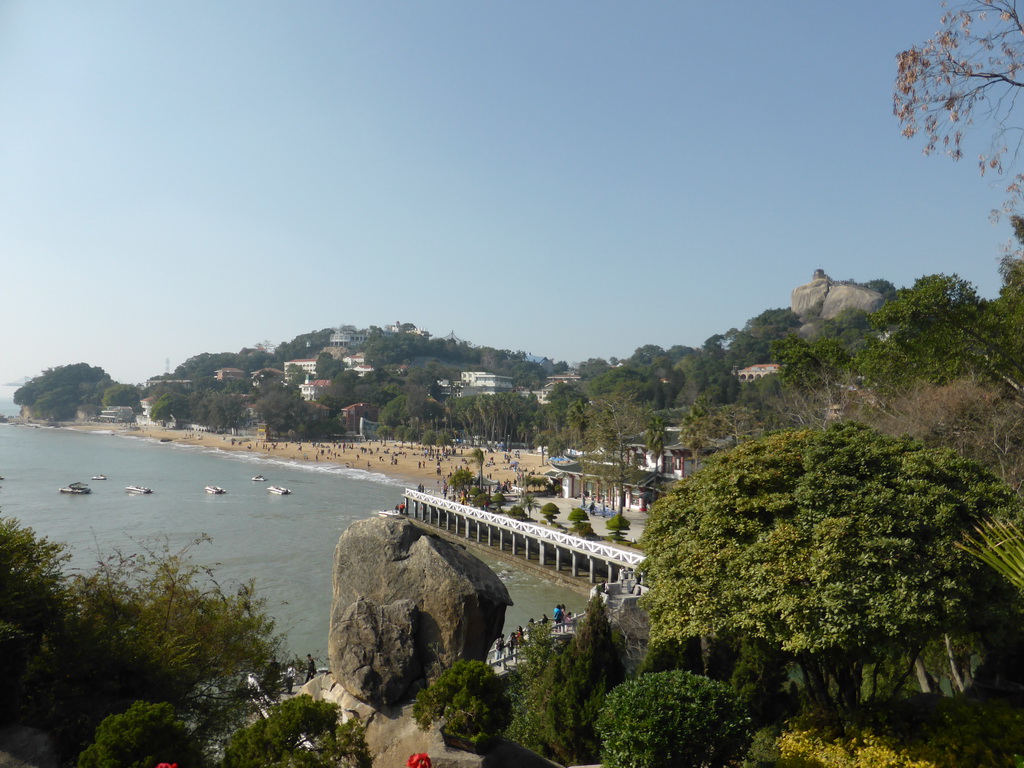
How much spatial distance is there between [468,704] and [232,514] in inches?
1741

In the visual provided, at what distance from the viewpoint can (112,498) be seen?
180 feet

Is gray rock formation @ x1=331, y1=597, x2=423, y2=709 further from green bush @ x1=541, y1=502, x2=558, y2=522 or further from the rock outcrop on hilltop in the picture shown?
the rock outcrop on hilltop

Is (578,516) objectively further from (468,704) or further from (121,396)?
(121,396)

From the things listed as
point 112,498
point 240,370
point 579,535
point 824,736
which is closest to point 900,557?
point 824,736

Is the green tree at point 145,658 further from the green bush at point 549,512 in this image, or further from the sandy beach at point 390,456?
the sandy beach at point 390,456

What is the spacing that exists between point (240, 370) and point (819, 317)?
507ft

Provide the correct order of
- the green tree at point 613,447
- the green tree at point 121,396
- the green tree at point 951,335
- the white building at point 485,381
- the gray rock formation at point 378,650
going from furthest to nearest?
the white building at point 485,381 → the green tree at point 121,396 → the green tree at point 613,447 → the green tree at point 951,335 → the gray rock formation at point 378,650

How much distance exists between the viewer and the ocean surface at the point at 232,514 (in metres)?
29.4

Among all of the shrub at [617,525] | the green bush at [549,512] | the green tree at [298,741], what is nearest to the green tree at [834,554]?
the green tree at [298,741]

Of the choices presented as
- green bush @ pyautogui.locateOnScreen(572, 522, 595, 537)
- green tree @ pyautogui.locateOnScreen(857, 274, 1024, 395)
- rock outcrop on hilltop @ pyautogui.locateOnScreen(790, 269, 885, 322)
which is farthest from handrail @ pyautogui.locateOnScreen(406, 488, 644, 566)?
rock outcrop on hilltop @ pyautogui.locateOnScreen(790, 269, 885, 322)

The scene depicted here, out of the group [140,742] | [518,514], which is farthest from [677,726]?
[518,514]

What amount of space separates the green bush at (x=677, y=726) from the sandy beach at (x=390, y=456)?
176 feet

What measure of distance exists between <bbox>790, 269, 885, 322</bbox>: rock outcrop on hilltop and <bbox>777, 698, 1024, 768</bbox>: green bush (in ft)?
534

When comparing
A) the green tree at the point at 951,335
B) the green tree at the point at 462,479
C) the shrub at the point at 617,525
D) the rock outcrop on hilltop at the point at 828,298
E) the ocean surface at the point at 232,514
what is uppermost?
the rock outcrop on hilltop at the point at 828,298
